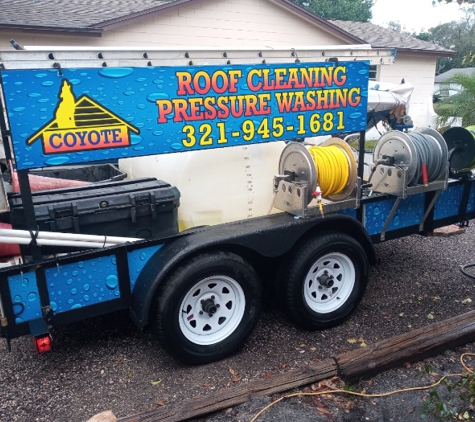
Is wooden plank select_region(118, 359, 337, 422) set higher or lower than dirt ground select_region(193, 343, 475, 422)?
higher

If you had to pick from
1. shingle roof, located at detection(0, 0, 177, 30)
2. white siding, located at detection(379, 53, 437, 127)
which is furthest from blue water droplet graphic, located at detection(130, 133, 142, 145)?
white siding, located at detection(379, 53, 437, 127)

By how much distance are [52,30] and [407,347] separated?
934 centimetres

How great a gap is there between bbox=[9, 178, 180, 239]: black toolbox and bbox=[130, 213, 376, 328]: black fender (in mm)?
182

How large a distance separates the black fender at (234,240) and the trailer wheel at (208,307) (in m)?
0.09

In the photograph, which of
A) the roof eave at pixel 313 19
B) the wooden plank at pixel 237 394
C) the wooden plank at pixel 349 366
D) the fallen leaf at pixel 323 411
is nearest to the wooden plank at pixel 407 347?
the wooden plank at pixel 349 366

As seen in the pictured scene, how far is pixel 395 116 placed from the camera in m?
8.70

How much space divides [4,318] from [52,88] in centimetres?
140

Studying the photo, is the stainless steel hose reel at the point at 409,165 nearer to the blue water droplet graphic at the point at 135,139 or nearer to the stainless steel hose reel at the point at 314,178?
the stainless steel hose reel at the point at 314,178

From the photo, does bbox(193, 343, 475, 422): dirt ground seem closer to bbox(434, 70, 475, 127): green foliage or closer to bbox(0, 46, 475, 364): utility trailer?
bbox(0, 46, 475, 364): utility trailer

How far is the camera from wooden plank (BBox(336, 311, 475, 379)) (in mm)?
3250

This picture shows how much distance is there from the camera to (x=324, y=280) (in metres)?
3.88

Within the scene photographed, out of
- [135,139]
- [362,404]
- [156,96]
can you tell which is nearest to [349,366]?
[362,404]

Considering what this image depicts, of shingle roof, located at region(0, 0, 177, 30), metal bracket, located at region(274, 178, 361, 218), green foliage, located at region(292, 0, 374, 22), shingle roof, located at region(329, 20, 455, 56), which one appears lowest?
metal bracket, located at region(274, 178, 361, 218)

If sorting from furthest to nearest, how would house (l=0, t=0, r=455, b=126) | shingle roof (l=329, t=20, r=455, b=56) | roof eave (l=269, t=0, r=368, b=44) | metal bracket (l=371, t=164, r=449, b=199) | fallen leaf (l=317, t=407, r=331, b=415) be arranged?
shingle roof (l=329, t=20, r=455, b=56)
roof eave (l=269, t=0, r=368, b=44)
house (l=0, t=0, r=455, b=126)
metal bracket (l=371, t=164, r=449, b=199)
fallen leaf (l=317, t=407, r=331, b=415)
